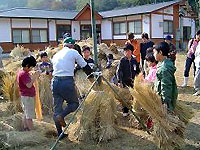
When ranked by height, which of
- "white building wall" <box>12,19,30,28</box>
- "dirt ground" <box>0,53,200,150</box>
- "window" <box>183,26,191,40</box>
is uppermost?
"white building wall" <box>12,19,30,28</box>

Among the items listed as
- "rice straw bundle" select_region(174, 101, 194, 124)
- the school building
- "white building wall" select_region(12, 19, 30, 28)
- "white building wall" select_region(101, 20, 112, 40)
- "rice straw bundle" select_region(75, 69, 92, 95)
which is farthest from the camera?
"white building wall" select_region(101, 20, 112, 40)

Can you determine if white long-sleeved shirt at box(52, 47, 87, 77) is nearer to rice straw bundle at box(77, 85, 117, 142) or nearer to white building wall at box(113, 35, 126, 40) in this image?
rice straw bundle at box(77, 85, 117, 142)

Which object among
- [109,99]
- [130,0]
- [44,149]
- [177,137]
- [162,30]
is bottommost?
[44,149]

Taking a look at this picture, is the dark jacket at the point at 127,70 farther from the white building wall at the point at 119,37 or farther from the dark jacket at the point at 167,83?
the white building wall at the point at 119,37

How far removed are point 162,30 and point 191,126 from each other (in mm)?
19909

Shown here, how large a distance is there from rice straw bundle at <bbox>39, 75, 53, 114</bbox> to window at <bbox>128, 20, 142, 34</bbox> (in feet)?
60.6

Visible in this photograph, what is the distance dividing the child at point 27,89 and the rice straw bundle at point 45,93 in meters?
1.08

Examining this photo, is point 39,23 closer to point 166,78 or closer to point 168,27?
point 168,27

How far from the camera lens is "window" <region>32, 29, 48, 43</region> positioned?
74.3 feet

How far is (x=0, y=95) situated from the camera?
7137 millimetres

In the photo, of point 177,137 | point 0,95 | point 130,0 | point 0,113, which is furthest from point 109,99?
point 130,0

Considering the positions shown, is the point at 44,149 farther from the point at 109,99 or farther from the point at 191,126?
the point at 191,126

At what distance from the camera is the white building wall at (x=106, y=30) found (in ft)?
83.9

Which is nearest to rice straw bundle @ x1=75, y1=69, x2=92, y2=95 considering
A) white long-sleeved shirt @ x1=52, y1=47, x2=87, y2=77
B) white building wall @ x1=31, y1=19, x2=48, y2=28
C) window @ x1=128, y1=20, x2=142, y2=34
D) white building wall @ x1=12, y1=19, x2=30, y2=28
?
white long-sleeved shirt @ x1=52, y1=47, x2=87, y2=77
